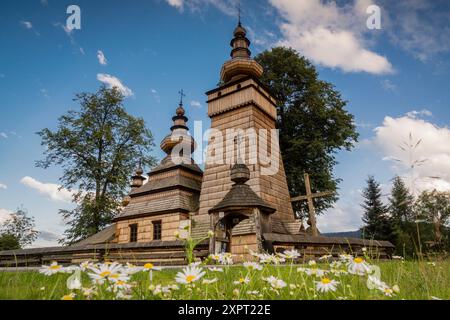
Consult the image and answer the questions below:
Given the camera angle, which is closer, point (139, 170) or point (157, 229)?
point (157, 229)

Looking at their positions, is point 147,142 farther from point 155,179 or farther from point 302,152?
point 302,152

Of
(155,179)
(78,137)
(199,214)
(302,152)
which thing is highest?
(78,137)

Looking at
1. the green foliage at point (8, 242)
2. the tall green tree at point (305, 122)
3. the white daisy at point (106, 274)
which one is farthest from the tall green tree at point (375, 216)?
the green foliage at point (8, 242)

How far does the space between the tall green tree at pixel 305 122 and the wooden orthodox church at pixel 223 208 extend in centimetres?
308

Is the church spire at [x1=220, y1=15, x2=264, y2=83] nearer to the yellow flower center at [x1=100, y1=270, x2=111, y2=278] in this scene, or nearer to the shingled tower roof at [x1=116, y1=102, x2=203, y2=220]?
the shingled tower roof at [x1=116, y1=102, x2=203, y2=220]

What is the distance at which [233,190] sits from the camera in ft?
42.4

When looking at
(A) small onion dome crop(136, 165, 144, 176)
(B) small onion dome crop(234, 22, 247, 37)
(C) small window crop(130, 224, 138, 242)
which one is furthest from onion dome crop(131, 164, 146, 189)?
(B) small onion dome crop(234, 22, 247, 37)

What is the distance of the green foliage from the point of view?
3123 cm

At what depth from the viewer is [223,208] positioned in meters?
12.3

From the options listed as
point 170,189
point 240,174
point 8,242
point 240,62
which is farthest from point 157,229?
point 8,242

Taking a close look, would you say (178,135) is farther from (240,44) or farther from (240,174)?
(240,174)

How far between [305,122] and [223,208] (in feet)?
45.0
